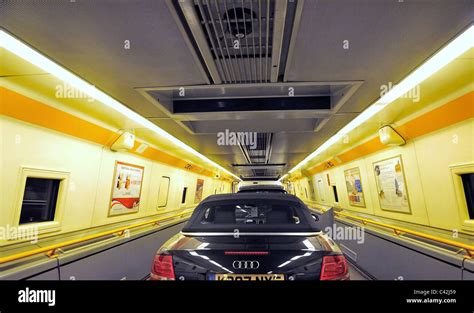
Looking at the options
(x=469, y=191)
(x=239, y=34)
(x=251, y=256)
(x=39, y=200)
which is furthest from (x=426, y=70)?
(x=39, y=200)

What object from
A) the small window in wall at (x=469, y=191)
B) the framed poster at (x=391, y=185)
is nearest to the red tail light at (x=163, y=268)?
the small window in wall at (x=469, y=191)

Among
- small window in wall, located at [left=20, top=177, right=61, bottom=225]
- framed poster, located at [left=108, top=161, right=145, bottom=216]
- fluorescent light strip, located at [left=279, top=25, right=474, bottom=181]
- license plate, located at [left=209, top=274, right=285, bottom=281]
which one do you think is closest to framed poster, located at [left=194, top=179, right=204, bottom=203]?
framed poster, located at [left=108, top=161, right=145, bottom=216]

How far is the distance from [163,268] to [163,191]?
698 centimetres

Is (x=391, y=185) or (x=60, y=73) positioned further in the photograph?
(x=391, y=185)

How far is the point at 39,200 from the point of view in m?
4.16

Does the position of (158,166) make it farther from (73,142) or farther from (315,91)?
(315,91)

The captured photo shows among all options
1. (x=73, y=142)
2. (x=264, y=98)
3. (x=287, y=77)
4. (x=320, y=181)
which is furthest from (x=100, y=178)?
(x=320, y=181)

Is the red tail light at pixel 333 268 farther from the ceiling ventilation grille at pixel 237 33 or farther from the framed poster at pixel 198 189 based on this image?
the framed poster at pixel 198 189

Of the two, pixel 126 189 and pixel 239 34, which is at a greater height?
pixel 239 34

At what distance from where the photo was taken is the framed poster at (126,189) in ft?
19.9

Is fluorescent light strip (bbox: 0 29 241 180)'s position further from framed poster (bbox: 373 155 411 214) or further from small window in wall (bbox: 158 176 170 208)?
framed poster (bbox: 373 155 411 214)

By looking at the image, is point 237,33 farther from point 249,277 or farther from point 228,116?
point 228,116

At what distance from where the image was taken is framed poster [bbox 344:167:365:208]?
27.2 ft
